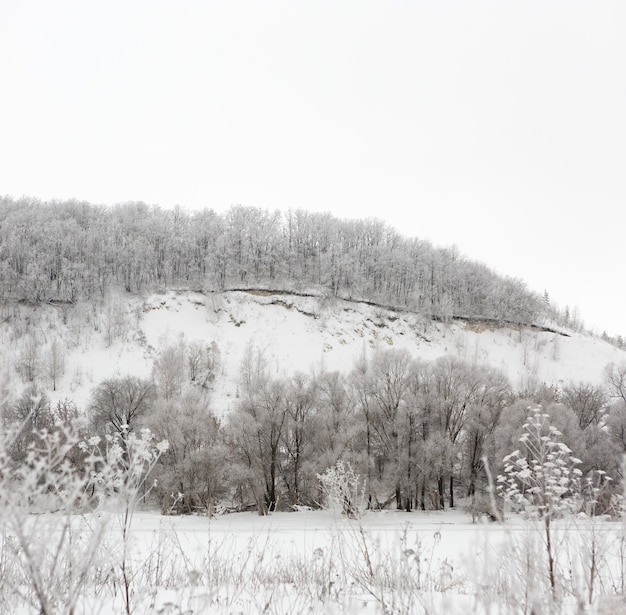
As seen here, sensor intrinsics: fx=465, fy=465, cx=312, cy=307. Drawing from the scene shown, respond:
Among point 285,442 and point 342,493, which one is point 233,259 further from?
point 342,493

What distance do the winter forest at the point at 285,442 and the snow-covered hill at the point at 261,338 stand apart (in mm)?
764

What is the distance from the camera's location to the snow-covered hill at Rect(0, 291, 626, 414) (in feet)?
184

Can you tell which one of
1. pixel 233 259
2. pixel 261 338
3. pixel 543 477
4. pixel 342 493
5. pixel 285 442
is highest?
pixel 233 259

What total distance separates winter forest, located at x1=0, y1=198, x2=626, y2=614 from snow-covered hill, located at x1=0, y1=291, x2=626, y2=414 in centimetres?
76

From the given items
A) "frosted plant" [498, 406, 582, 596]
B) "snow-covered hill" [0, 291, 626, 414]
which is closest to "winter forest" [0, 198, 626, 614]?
"frosted plant" [498, 406, 582, 596]

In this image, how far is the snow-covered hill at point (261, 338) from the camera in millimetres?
56219

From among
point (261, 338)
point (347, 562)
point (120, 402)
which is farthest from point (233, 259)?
point (347, 562)

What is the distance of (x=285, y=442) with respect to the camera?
3531 centimetres

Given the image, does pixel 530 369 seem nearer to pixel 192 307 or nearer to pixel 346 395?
pixel 346 395

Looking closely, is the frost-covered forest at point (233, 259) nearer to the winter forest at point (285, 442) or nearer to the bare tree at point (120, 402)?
the winter forest at point (285, 442)

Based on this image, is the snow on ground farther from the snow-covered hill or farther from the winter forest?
the snow-covered hill

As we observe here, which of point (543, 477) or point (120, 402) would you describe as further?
point (120, 402)

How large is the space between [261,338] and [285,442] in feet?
104

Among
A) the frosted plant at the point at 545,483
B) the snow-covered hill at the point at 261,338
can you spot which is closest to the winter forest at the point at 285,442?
the frosted plant at the point at 545,483
